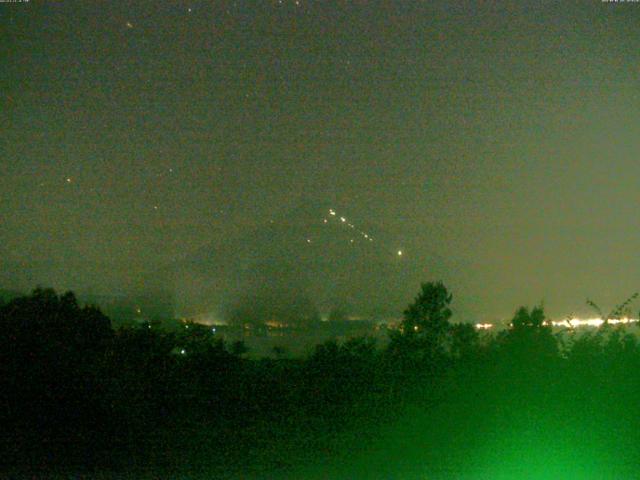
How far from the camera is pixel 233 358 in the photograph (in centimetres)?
1045

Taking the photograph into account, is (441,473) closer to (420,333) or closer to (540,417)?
(540,417)

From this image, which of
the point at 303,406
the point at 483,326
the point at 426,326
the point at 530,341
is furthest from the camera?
the point at 426,326

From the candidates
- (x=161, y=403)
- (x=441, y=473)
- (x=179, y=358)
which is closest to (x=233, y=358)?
(x=179, y=358)

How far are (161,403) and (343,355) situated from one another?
274cm

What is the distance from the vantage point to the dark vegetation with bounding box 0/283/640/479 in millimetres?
7871

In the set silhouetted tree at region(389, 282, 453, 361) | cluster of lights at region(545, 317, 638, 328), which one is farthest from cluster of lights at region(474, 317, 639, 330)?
silhouetted tree at region(389, 282, 453, 361)

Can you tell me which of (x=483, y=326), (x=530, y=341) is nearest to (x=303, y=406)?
(x=530, y=341)

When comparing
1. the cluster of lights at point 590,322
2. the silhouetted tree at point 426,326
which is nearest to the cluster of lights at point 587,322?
the cluster of lights at point 590,322

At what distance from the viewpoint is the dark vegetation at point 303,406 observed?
7.87 meters

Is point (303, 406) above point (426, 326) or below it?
below

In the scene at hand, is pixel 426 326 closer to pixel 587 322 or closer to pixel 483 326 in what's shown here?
pixel 483 326

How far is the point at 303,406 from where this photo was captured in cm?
956

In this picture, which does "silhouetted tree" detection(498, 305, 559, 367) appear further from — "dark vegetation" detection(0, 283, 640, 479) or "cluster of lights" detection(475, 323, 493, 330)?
"cluster of lights" detection(475, 323, 493, 330)

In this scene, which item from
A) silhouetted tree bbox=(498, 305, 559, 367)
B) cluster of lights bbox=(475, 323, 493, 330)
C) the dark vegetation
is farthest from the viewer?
cluster of lights bbox=(475, 323, 493, 330)
